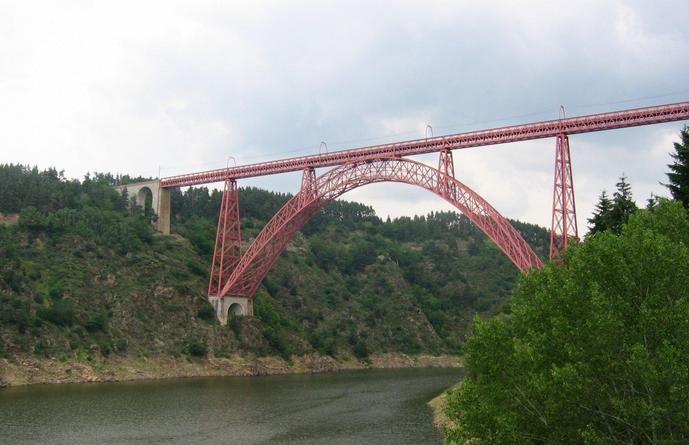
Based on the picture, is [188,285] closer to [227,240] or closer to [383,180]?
[227,240]

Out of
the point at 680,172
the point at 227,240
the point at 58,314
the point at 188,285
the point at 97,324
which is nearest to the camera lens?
the point at 680,172

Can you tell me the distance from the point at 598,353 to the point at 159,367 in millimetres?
38360

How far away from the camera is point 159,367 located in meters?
→ 46.6

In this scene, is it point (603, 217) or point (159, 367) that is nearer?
point (603, 217)

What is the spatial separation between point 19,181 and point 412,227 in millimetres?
67195

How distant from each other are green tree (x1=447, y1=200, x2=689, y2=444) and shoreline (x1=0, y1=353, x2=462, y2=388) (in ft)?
101

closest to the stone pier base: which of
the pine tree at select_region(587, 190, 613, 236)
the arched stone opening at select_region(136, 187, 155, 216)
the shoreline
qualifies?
the shoreline

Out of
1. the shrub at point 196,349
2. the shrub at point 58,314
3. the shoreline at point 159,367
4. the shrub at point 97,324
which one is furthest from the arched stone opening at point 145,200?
the shrub at point 58,314

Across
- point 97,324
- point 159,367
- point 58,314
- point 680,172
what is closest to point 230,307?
point 159,367

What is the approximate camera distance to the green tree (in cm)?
1233

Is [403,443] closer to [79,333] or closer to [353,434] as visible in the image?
[353,434]

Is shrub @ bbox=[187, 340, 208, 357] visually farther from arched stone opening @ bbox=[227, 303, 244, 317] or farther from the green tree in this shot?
the green tree

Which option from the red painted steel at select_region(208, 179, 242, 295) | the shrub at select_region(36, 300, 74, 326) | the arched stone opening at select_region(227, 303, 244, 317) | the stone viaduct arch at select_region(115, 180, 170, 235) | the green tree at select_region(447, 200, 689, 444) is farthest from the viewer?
the stone viaduct arch at select_region(115, 180, 170, 235)

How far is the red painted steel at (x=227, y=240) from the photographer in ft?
172
